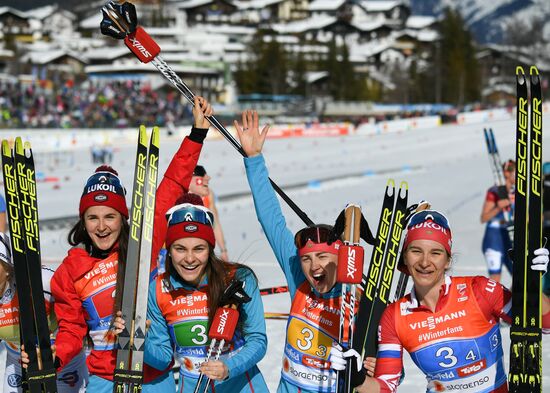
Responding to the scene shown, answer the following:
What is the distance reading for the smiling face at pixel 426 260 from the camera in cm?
400

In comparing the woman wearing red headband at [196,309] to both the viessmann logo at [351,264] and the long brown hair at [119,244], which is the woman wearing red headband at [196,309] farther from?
the viessmann logo at [351,264]

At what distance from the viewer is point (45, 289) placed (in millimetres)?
4953

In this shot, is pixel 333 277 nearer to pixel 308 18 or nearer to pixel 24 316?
pixel 24 316

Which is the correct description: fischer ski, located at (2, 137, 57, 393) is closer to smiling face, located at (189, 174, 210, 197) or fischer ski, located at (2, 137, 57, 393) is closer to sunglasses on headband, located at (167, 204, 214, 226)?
sunglasses on headband, located at (167, 204, 214, 226)

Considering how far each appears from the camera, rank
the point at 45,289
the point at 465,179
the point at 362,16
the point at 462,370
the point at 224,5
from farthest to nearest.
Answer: the point at 362,16
the point at 224,5
the point at 465,179
the point at 45,289
the point at 462,370

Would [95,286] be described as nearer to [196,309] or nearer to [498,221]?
[196,309]

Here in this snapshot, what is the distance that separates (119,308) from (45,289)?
624 millimetres

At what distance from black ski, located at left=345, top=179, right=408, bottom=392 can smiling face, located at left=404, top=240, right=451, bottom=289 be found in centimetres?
32

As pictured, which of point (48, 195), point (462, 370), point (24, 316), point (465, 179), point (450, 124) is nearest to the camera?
point (462, 370)

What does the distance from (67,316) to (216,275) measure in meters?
0.82

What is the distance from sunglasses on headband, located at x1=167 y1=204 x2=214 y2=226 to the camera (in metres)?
4.49

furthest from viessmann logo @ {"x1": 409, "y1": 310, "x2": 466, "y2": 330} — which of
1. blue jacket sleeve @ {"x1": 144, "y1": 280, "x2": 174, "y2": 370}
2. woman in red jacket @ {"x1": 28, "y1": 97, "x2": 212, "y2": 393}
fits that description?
woman in red jacket @ {"x1": 28, "y1": 97, "x2": 212, "y2": 393}

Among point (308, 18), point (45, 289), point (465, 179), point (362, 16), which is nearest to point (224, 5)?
point (308, 18)

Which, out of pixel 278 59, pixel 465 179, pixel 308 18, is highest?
pixel 308 18
